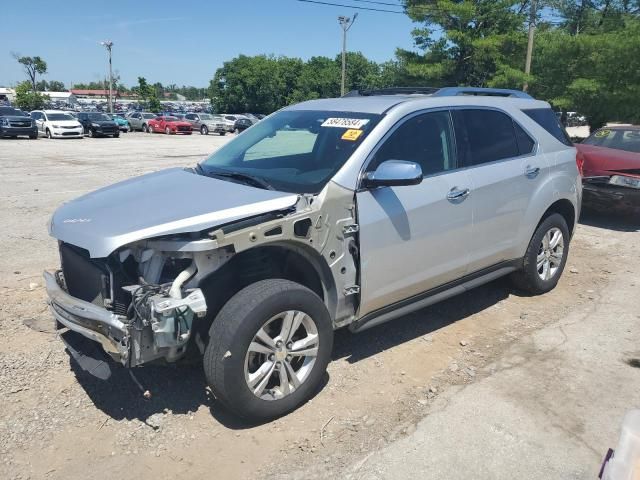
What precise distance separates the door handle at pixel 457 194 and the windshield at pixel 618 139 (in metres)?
6.11

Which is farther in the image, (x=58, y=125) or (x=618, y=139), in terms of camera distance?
(x=58, y=125)

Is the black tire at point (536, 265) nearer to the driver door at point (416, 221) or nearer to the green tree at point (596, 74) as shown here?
the driver door at point (416, 221)

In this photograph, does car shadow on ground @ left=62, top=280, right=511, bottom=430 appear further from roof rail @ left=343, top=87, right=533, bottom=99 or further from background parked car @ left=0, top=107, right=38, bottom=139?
background parked car @ left=0, top=107, right=38, bottom=139

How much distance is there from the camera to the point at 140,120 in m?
42.7

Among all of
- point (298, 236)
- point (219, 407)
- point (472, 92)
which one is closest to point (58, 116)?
point (472, 92)

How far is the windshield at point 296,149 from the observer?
361cm

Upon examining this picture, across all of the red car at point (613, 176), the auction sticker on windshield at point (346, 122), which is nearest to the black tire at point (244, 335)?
the auction sticker on windshield at point (346, 122)

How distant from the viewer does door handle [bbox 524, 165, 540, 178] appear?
474cm

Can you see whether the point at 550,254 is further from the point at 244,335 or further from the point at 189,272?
the point at 189,272

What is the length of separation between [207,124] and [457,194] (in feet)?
130

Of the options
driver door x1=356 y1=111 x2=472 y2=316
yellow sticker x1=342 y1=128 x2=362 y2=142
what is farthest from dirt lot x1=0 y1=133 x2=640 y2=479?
yellow sticker x1=342 y1=128 x2=362 y2=142

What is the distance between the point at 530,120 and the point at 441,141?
1.35 m

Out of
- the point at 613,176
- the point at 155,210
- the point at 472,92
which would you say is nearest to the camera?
the point at 155,210

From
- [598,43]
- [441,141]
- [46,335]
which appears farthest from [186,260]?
[598,43]
